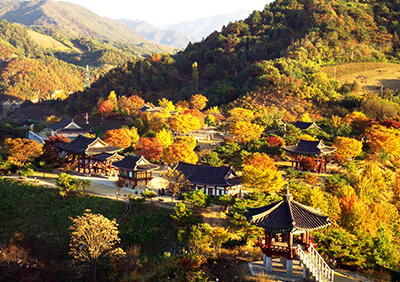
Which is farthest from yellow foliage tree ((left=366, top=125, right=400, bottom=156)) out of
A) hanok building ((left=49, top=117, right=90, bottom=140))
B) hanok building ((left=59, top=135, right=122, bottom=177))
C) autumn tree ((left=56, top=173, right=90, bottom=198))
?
hanok building ((left=49, top=117, right=90, bottom=140))

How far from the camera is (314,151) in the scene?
1511 inches

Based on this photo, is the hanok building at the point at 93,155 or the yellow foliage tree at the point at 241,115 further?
the yellow foliage tree at the point at 241,115

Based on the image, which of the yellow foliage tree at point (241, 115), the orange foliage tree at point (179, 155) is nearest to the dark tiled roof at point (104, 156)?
the orange foliage tree at point (179, 155)

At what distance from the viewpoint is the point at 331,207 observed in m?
26.5

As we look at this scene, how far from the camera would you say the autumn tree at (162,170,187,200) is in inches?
1258

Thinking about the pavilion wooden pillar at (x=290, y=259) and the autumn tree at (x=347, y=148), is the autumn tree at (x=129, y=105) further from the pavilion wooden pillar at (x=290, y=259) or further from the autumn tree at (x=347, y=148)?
the pavilion wooden pillar at (x=290, y=259)

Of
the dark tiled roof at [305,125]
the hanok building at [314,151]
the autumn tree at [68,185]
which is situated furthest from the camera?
the dark tiled roof at [305,125]

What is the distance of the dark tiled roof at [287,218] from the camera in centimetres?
1722

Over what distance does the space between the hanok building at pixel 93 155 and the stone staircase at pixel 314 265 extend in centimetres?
2495

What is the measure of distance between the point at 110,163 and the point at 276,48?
61.6 m

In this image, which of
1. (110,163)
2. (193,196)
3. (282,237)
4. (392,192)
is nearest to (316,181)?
(392,192)

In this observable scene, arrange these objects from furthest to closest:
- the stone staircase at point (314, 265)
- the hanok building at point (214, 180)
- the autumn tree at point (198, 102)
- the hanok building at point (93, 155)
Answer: the autumn tree at point (198, 102) < the hanok building at point (93, 155) < the hanok building at point (214, 180) < the stone staircase at point (314, 265)

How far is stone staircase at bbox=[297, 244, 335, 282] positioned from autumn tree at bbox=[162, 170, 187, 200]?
601 inches

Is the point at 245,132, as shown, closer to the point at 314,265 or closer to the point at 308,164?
the point at 308,164
